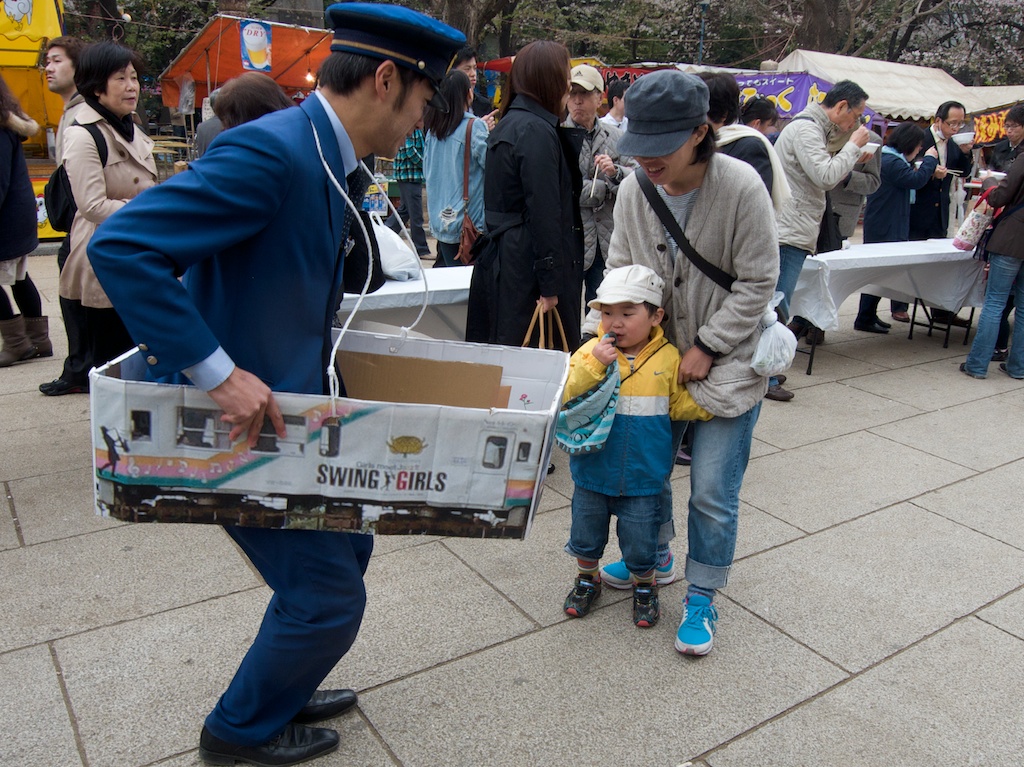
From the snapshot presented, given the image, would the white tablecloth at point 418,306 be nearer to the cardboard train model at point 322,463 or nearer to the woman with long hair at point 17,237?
the cardboard train model at point 322,463

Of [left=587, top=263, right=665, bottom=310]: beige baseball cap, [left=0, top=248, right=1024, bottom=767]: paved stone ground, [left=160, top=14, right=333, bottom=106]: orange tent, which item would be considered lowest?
[left=0, top=248, right=1024, bottom=767]: paved stone ground

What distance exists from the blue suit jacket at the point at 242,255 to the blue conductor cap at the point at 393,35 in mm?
159

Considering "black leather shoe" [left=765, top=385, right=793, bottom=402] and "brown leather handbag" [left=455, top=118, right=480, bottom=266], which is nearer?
"brown leather handbag" [left=455, top=118, right=480, bottom=266]

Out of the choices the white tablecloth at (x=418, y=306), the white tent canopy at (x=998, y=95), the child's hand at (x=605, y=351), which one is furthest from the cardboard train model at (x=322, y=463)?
the white tent canopy at (x=998, y=95)

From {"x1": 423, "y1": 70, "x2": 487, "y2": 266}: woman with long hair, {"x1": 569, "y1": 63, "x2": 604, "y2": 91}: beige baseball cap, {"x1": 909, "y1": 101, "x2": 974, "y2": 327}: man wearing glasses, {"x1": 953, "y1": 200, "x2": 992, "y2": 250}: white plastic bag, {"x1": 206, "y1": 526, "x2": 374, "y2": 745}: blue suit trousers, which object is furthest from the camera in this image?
{"x1": 909, "y1": 101, "x2": 974, "y2": 327}: man wearing glasses

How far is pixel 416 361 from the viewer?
2135 millimetres

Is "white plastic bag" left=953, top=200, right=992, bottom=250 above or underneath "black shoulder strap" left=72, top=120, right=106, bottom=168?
underneath

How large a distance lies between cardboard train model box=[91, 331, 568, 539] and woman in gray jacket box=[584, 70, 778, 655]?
0.94m

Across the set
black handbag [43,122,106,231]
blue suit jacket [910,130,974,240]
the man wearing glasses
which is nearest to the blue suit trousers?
black handbag [43,122,106,231]

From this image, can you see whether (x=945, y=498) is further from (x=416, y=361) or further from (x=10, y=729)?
(x=10, y=729)

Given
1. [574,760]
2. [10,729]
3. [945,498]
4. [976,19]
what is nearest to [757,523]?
[945,498]

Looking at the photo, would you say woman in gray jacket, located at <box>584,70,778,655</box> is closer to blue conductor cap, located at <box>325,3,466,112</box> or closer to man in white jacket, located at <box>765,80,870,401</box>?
blue conductor cap, located at <box>325,3,466,112</box>

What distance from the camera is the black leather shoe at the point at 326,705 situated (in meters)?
2.32

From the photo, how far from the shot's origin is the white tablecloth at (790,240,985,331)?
Answer: 18.8ft
